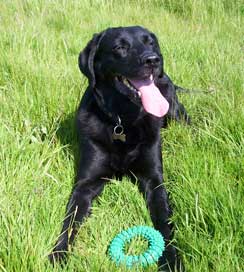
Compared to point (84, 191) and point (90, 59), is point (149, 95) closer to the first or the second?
point (90, 59)

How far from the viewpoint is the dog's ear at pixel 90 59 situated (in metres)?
2.50

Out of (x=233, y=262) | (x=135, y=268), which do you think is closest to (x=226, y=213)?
(x=233, y=262)

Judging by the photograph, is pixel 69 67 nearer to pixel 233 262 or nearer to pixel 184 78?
pixel 184 78

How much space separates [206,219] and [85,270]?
0.58m

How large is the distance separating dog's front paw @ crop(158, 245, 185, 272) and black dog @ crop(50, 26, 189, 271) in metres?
0.36

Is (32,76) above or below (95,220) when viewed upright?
above

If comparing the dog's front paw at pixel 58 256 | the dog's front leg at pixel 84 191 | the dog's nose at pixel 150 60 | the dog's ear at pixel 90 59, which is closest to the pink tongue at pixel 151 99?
the dog's nose at pixel 150 60

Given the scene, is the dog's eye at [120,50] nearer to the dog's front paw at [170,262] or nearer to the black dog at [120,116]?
the black dog at [120,116]

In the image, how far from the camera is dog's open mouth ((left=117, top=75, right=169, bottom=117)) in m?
2.28

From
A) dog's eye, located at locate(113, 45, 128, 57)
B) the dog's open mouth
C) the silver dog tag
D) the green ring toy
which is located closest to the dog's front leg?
the silver dog tag

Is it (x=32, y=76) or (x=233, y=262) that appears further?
(x=32, y=76)

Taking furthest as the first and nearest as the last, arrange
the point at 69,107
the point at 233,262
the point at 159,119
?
1. the point at 69,107
2. the point at 159,119
3. the point at 233,262

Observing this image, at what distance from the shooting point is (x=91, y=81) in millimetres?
2490

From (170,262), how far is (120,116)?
0.99m
